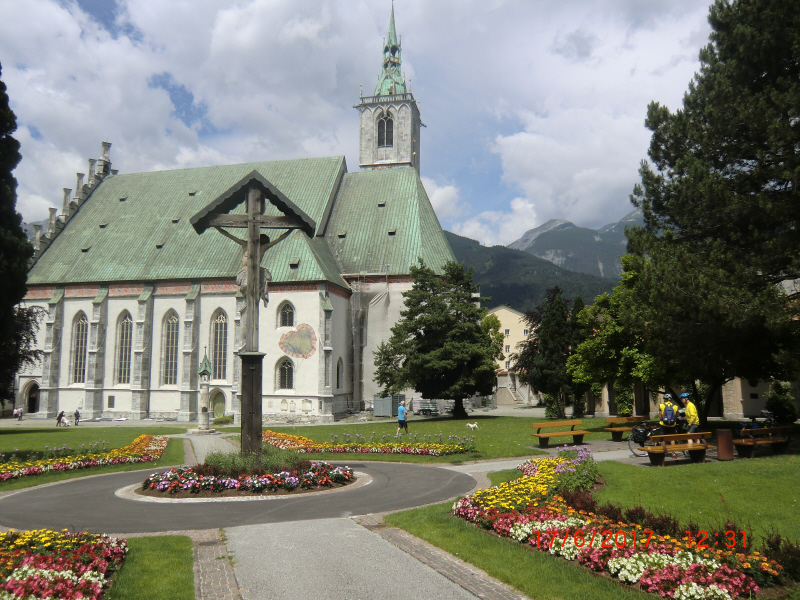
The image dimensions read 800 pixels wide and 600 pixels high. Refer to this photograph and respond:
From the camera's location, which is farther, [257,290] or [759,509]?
[257,290]

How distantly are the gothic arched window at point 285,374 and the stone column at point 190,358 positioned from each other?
673 cm

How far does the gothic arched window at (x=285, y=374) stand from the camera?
41312 millimetres

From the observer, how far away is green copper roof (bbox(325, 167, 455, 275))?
4594 centimetres

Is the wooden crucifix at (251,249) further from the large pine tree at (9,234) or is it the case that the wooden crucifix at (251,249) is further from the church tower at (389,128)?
the church tower at (389,128)

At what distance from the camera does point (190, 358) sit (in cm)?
4284

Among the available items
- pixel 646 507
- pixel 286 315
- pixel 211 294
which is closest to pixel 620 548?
pixel 646 507

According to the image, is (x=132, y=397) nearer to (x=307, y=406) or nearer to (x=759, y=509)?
(x=307, y=406)

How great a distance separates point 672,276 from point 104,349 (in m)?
42.7

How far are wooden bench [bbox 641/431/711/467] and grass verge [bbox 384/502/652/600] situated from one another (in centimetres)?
710

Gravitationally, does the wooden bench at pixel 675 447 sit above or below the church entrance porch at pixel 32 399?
below

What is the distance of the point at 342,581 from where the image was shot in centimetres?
696

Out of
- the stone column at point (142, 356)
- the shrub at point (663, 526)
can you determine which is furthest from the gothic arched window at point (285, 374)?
the shrub at point (663, 526)

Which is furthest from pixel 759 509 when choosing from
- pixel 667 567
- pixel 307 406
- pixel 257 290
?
pixel 307 406
